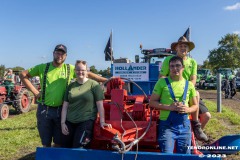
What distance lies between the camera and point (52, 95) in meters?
3.88

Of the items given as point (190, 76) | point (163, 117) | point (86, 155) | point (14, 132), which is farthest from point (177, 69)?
point (14, 132)

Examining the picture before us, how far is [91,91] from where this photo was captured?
3.62 metres

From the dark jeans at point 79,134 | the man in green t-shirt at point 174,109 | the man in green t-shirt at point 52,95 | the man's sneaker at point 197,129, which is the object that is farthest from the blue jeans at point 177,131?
the man in green t-shirt at point 52,95

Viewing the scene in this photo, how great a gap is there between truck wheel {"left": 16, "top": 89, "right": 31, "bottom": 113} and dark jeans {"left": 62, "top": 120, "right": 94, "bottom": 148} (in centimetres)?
911

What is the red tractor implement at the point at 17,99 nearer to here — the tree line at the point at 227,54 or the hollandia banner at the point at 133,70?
the hollandia banner at the point at 133,70

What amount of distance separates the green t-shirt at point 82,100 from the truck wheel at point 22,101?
9.18 metres

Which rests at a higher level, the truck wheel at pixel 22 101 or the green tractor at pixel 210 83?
the green tractor at pixel 210 83

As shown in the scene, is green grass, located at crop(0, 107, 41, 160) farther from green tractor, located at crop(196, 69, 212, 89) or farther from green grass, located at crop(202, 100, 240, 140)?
green tractor, located at crop(196, 69, 212, 89)

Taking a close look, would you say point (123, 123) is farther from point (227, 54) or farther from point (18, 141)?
point (227, 54)

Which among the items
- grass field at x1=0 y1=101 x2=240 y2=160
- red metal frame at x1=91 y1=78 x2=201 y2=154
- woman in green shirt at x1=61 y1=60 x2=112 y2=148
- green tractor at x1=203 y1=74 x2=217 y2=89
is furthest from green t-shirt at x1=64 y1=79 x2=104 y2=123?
green tractor at x1=203 y1=74 x2=217 y2=89

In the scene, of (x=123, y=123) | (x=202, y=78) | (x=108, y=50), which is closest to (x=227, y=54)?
(x=202, y=78)

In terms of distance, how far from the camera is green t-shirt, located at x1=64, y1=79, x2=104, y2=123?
355 centimetres

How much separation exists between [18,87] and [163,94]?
1084 cm

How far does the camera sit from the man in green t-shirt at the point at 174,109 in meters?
3.29
